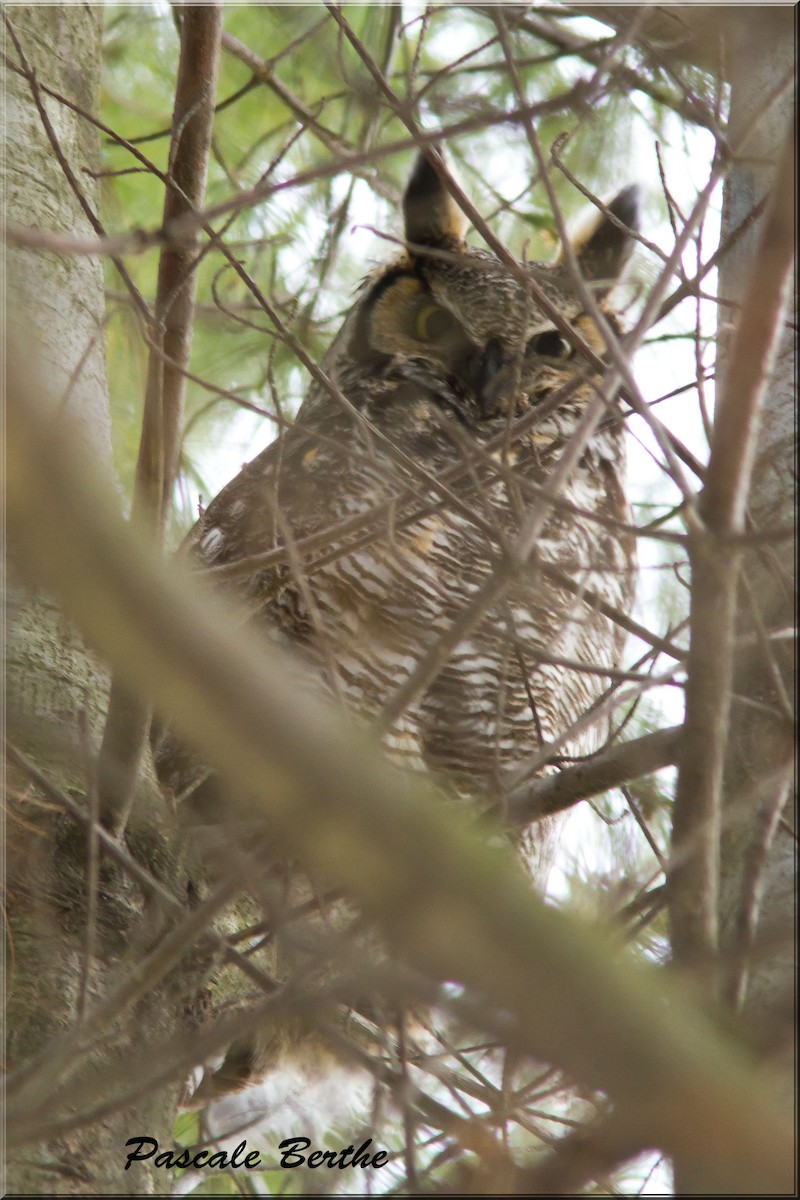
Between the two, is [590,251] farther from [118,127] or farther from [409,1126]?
[409,1126]

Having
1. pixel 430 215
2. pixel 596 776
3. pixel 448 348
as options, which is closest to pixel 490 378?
pixel 448 348

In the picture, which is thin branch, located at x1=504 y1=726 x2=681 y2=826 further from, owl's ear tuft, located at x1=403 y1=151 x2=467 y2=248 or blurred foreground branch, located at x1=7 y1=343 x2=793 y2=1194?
owl's ear tuft, located at x1=403 y1=151 x2=467 y2=248

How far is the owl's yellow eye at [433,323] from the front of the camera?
9.60 feet

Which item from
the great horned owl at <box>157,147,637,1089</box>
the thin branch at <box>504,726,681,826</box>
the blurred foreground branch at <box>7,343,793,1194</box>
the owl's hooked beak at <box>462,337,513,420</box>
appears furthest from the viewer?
the owl's hooked beak at <box>462,337,513,420</box>

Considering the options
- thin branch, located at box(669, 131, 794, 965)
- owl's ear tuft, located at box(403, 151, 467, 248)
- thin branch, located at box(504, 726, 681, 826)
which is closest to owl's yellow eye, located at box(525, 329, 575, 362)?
owl's ear tuft, located at box(403, 151, 467, 248)

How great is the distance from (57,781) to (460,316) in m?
1.68

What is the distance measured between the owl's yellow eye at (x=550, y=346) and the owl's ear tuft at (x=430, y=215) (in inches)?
15.4

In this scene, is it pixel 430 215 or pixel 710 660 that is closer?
Result: pixel 710 660

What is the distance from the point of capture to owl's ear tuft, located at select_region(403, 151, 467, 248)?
3039mm

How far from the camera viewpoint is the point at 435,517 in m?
2.33

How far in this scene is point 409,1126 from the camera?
3.28 ft

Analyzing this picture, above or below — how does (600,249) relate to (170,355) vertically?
above

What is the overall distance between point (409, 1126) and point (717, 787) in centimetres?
37

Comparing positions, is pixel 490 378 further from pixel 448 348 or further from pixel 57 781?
pixel 57 781
